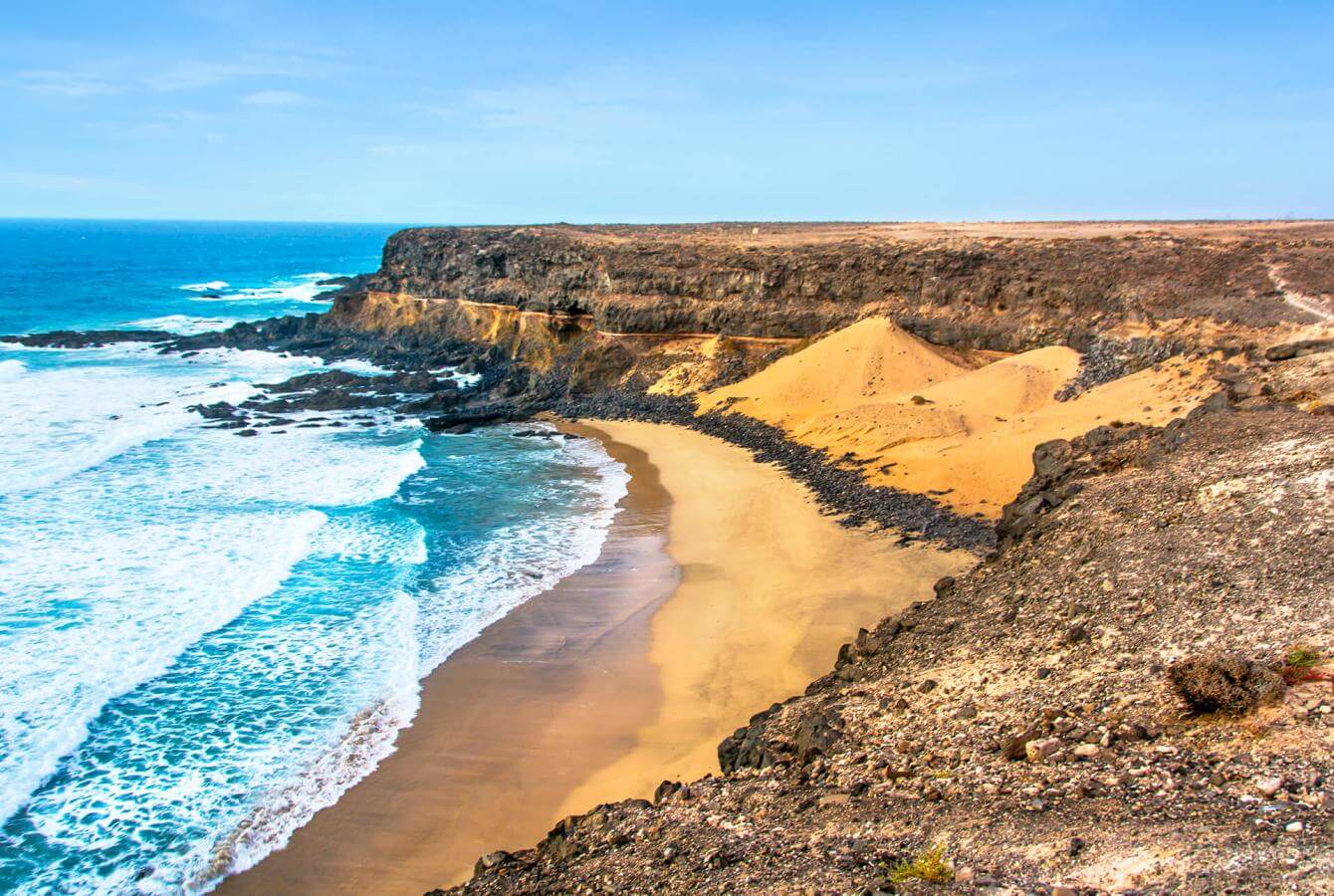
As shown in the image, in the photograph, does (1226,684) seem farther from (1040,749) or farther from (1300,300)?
(1300,300)

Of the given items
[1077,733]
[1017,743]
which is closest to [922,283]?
[1077,733]

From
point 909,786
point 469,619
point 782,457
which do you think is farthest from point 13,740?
point 782,457

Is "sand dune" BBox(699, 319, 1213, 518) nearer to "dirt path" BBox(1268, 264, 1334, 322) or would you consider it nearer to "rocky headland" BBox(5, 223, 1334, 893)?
"rocky headland" BBox(5, 223, 1334, 893)

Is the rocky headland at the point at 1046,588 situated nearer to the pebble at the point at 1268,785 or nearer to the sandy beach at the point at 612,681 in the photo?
the pebble at the point at 1268,785

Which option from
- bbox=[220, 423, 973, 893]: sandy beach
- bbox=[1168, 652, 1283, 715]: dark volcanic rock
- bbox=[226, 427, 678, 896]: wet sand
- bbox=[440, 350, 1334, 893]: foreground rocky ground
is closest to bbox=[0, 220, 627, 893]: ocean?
bbox=[226, 427, 678, 896]: wet sand

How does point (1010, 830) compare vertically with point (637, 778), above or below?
above

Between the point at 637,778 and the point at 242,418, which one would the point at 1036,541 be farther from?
the point at 242,418
